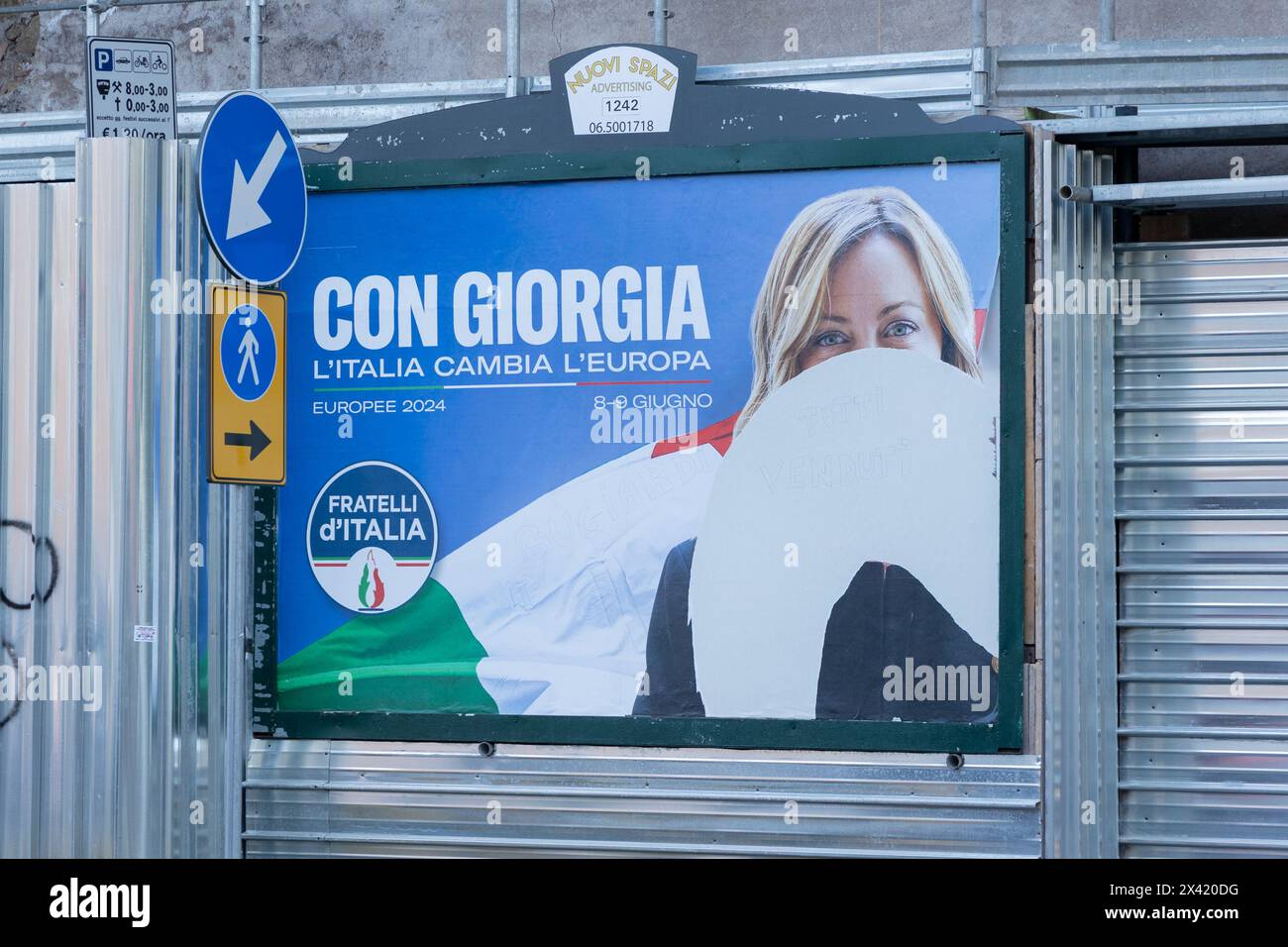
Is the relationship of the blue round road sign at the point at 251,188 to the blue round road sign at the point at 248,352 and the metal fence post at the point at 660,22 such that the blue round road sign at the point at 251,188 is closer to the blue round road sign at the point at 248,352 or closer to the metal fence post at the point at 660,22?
the blue round road sign at the point at 248,352

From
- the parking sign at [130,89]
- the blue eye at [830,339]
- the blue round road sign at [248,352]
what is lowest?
the blue round road sign at [248,352]

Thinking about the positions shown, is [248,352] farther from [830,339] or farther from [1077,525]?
[1077,525]

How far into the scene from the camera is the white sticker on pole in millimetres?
7266

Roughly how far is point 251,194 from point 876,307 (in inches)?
106

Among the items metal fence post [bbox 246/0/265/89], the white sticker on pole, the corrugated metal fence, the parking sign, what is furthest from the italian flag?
metal fence post [bbox 246/0/265/89]

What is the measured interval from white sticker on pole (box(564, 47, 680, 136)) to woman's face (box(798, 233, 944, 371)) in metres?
1.06

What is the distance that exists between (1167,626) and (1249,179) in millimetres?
1902

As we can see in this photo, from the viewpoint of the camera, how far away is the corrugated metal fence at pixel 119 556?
6.89m

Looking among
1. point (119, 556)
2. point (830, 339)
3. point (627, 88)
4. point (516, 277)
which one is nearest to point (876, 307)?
point (830, 339)

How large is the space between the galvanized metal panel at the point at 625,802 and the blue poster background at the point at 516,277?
711mm

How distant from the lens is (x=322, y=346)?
24.7ft

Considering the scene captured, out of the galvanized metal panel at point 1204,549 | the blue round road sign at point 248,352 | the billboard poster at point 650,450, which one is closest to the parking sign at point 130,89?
the billboard poster at point 650,450

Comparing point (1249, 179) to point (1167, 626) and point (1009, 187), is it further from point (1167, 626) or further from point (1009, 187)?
point (1167, 626)

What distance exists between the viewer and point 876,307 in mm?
7078
